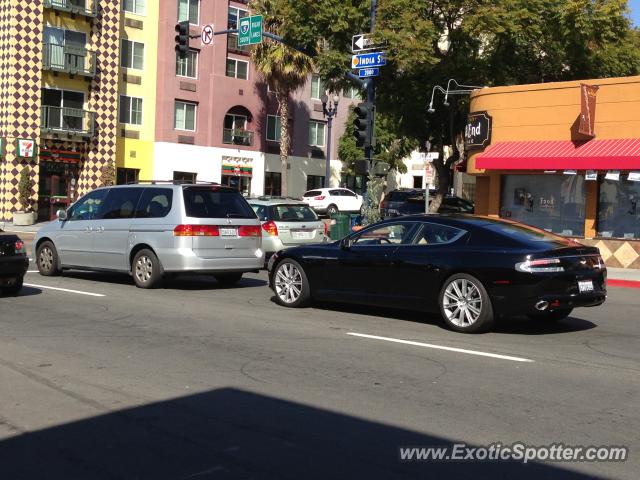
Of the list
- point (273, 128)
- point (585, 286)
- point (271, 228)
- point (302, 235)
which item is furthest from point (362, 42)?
point (273, 128)

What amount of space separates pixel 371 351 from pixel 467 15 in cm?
2281

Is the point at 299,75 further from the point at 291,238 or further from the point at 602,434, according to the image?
the point at 602,434

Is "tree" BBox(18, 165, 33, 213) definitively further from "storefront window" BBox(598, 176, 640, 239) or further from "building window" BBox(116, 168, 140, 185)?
"storefront window" BBox(598, 176, 640, 239)

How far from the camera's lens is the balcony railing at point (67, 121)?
39.4 meters

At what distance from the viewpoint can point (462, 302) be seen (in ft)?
31.2

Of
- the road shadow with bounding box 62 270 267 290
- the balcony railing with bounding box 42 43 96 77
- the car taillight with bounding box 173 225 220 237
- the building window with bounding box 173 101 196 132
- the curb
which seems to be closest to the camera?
the car taillight with bounding box 173 225 220 237

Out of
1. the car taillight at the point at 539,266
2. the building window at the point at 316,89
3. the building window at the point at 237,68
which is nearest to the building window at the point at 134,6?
the building window at the point at 237,68

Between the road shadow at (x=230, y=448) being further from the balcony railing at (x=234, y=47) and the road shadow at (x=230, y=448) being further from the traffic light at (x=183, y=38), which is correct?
the balcony railing at (x=234, y=47)

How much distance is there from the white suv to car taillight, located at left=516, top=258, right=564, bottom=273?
33228 millimetres

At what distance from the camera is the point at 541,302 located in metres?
8.99

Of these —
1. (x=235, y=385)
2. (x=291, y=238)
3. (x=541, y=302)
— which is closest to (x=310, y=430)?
(x=235, y=385)

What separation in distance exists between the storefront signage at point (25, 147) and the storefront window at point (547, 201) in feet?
80.2

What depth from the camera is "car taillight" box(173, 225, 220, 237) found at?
42.4 feet

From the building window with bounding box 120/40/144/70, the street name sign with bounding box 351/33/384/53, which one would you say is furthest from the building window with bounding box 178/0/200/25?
the street name sign with bounding box 351/33/384/53
